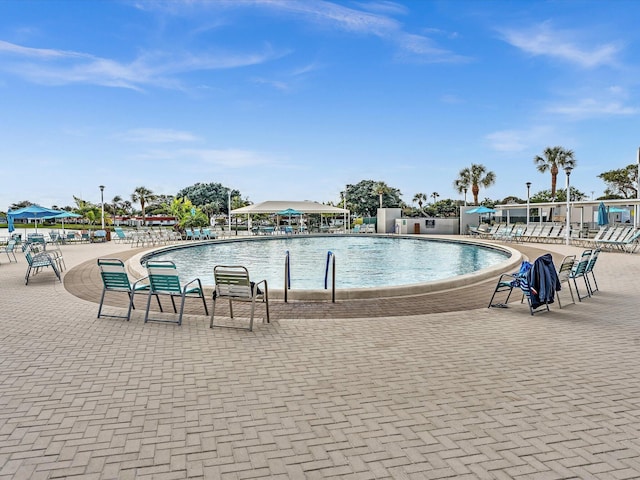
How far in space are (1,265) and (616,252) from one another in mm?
20707

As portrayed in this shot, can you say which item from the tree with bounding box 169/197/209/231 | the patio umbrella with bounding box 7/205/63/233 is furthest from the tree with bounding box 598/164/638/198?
the patio umbrella with bounding box 7/205/63/233

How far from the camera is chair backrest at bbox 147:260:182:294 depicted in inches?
227

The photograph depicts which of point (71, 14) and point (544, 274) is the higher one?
point (71, 14)

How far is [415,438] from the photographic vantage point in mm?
2719

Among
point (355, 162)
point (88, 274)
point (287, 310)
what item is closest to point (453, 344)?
point (287, 310)

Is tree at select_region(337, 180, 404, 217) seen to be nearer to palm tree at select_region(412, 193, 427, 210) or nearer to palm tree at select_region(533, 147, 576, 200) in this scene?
A: palm tree at select_region(412, 193, 427, 210)

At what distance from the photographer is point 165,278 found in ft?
19.1

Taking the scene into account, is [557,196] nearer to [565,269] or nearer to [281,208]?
[281,208]

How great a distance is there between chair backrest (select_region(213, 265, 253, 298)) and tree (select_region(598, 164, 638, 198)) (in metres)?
45.2

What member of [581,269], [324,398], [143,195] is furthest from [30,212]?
[143,195]

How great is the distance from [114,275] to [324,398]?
420 centimetres

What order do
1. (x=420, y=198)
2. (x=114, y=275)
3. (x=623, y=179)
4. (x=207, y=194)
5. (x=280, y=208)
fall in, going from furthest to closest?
(x=420, y=198), (x=207, y=194), (x=623, y=179), (x=280, y=208), (x=114, y=275)

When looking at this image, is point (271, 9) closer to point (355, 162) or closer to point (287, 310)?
point (287, 310)

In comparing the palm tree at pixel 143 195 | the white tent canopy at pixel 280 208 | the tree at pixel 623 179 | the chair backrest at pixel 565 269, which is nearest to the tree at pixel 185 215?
the white tent canopy at pixel 280 208
